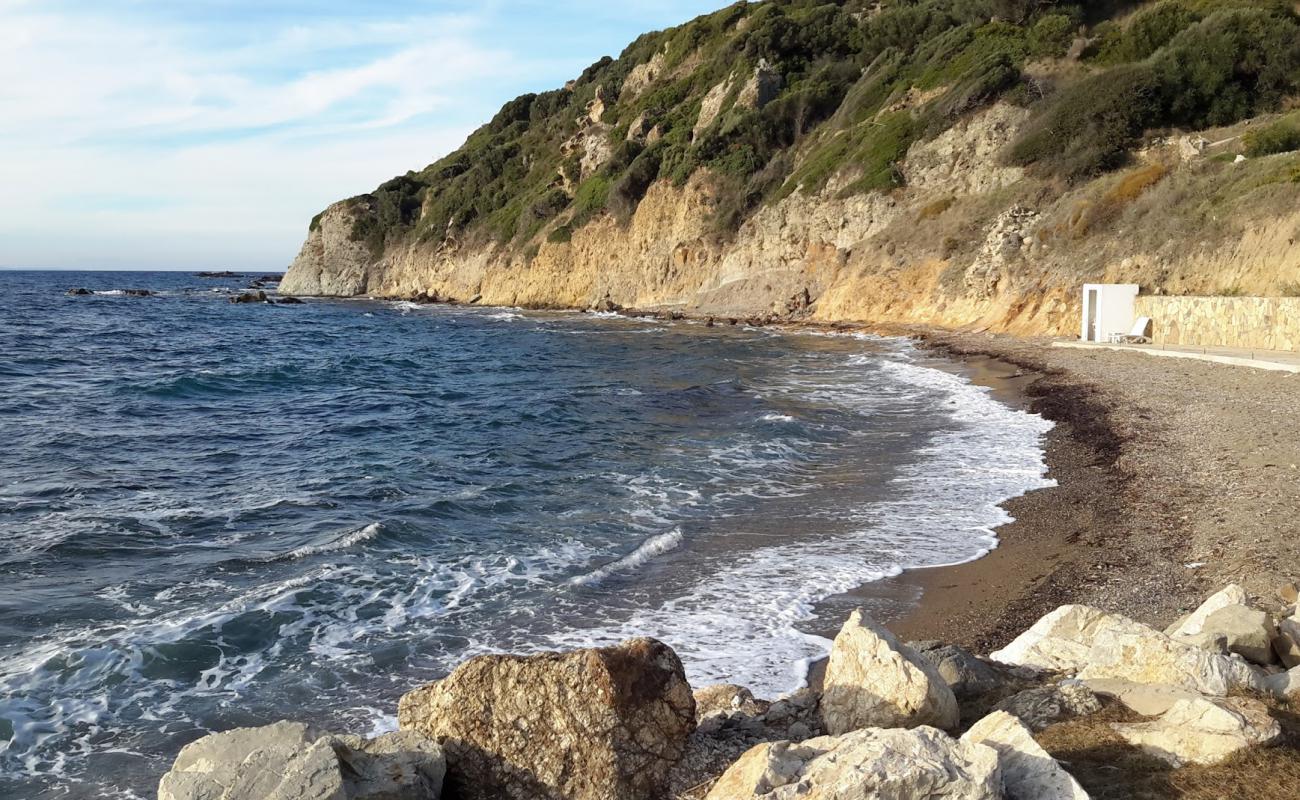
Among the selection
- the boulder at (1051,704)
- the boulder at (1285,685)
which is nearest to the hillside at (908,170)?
the boulder at (1285,685)

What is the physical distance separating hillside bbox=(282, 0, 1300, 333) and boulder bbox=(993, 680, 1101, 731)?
869 inches

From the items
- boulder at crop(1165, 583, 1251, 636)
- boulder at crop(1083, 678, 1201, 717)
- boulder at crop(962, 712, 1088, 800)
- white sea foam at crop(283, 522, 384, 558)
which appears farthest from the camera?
white sea foam at crop(283, 522, 384, 558)

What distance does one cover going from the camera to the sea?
752 cm

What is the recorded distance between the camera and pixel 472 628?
873 centimetres

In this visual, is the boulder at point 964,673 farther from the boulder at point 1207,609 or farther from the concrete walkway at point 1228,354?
the concrete walkway at point 1228,354

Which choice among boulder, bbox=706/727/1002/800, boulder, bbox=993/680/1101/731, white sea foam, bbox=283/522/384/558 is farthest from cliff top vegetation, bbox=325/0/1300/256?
boulder, bbox=706/727/1002/800

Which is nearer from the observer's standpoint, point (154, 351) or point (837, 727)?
point (837, 727)

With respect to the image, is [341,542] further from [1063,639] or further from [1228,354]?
[1228,354]

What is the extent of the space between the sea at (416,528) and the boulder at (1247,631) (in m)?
3.12

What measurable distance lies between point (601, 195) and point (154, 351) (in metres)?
33.3

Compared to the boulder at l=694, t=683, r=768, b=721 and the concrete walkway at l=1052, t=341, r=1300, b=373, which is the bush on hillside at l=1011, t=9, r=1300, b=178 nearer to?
the concrete walkway at l=1052, t=341, r=1300, b=373

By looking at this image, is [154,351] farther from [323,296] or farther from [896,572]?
[323,296]

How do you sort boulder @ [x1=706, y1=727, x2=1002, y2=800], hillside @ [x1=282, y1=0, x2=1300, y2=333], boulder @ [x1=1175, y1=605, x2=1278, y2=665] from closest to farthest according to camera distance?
boulder @ [x1=706, y1=727, x2=1002, y2=800]
boulder @ [x1=1175, y1=605, x2=1278, y2=665]
hillside @ [x1=282, y1=0, x2=1300, y2=333]

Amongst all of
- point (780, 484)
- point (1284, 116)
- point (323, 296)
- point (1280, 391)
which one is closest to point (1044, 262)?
point (1284, 116)
